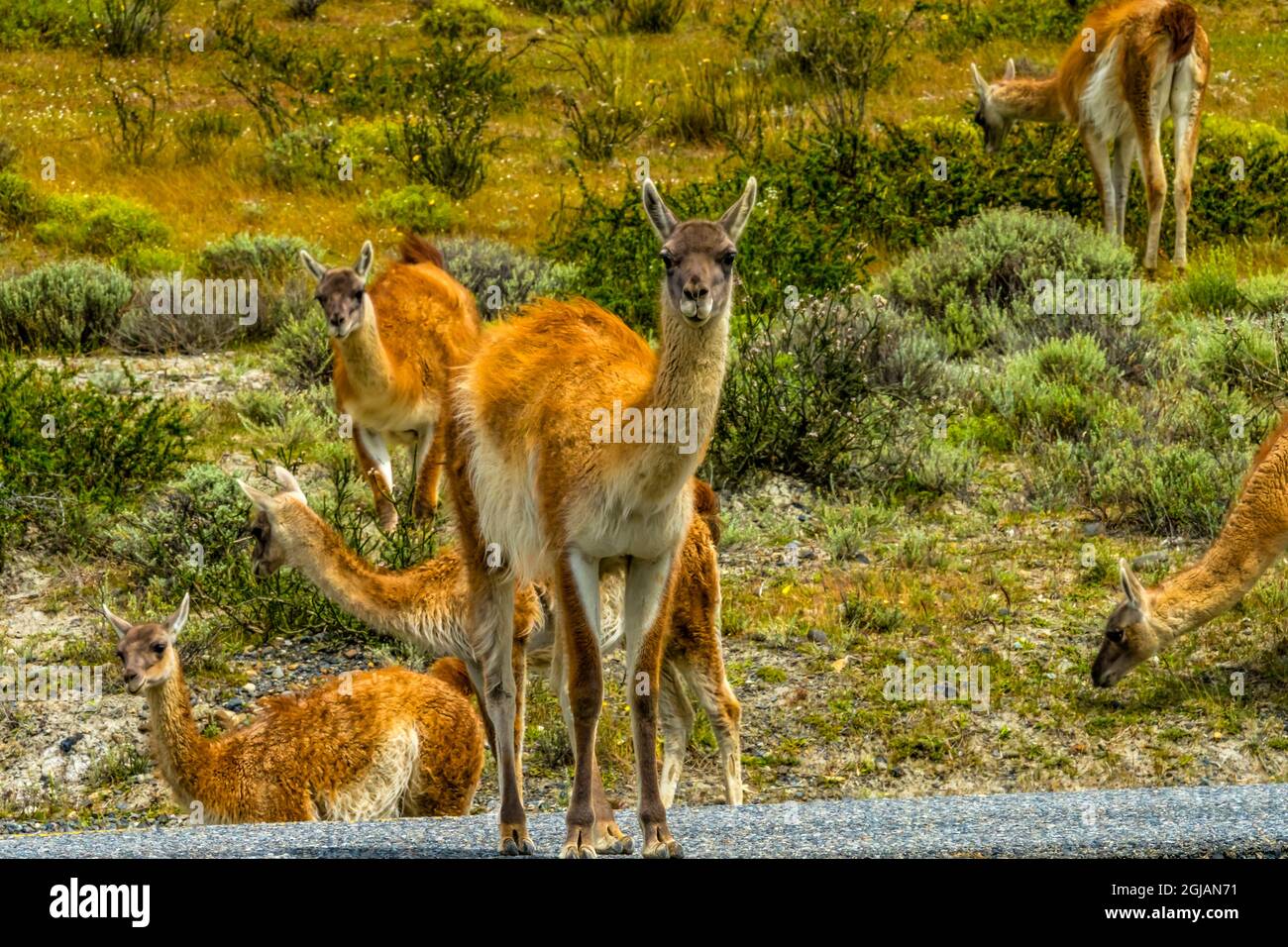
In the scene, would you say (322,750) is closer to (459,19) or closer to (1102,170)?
(1102,170)

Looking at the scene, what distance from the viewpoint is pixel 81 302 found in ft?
47.6

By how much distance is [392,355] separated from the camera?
1164cm

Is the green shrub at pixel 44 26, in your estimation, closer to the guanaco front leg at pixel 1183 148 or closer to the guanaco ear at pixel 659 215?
the guanaco front leg at pixel 1183 148

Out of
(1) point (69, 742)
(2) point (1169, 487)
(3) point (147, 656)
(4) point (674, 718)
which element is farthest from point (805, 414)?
(3) point (147, 656)

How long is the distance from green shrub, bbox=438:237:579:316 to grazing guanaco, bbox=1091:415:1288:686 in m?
5.96

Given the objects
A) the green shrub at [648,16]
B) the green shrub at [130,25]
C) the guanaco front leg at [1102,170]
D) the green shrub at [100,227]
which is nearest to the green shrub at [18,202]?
the green shrub at [100,227]

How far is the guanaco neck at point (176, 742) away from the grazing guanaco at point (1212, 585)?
13.8ft

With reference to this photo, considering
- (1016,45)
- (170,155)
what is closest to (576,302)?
(170,155)

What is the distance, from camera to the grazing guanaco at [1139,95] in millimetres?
15109

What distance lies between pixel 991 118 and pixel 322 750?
36.0 ft

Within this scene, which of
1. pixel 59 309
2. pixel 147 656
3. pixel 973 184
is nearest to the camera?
pixel 147 656

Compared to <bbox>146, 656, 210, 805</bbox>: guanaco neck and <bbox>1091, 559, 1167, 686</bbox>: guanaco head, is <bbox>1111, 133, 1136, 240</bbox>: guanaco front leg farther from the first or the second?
<bbox>146, 656, 210, 805</bbox>: guanaco neck

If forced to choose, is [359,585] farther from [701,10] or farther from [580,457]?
[701,10]

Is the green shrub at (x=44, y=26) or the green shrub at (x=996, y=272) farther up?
the green shrub at (x=44, y=26)
